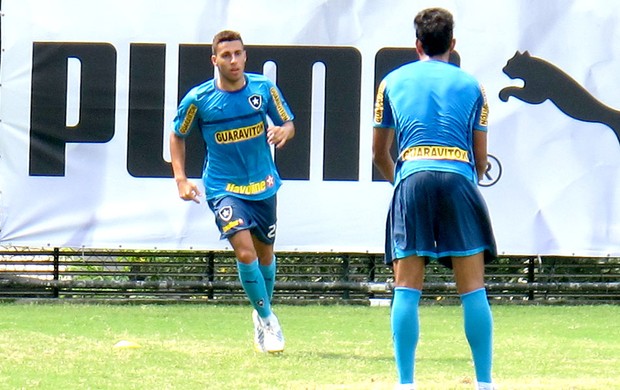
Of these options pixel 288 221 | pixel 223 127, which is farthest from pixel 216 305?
pixel 223 127

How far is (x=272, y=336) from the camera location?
785 cm

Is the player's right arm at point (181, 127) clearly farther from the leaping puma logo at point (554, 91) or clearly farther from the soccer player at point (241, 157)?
the leaping puma logo at point (554, 91)

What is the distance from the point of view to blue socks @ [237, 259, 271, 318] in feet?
25.9

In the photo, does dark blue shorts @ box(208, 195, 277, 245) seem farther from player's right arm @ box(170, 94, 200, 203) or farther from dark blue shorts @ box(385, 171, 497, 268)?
dark blue shorts @ box(385, 171, 497, 268)

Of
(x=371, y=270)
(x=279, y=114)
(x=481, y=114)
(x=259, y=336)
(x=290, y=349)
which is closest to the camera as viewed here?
(x=481, y=114)

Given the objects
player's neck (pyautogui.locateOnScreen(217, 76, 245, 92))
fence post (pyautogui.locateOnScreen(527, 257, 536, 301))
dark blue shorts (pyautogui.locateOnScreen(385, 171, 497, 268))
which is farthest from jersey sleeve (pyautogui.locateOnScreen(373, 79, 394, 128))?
fence post (pyautogui.locateOnScreen(527, 257, 536, 301))

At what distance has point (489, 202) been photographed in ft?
36.7

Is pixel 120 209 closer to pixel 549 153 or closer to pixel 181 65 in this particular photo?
pixel 181 65

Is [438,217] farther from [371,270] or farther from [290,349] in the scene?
[371,270]

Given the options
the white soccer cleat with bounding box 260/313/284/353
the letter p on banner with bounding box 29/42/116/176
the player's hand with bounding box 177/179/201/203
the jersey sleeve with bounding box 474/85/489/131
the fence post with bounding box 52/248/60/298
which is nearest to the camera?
the jersey sleeve with bounding box 474/85/489/131

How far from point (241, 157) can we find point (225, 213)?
1.29 ft

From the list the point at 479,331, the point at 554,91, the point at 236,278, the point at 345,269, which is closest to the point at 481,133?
the point at 479,331

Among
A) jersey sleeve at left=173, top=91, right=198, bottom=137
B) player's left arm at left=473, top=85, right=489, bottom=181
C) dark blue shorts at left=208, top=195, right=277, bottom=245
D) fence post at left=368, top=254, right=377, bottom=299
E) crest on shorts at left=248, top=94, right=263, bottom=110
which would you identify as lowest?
fence post at left=368, top=254, right=377, bottom=299

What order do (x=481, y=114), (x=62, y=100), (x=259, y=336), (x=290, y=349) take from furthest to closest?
1. (x=62, y=100)
2. (x=290, y=349)
3. (x=259, y=336)
4. (x=481, y=114)
